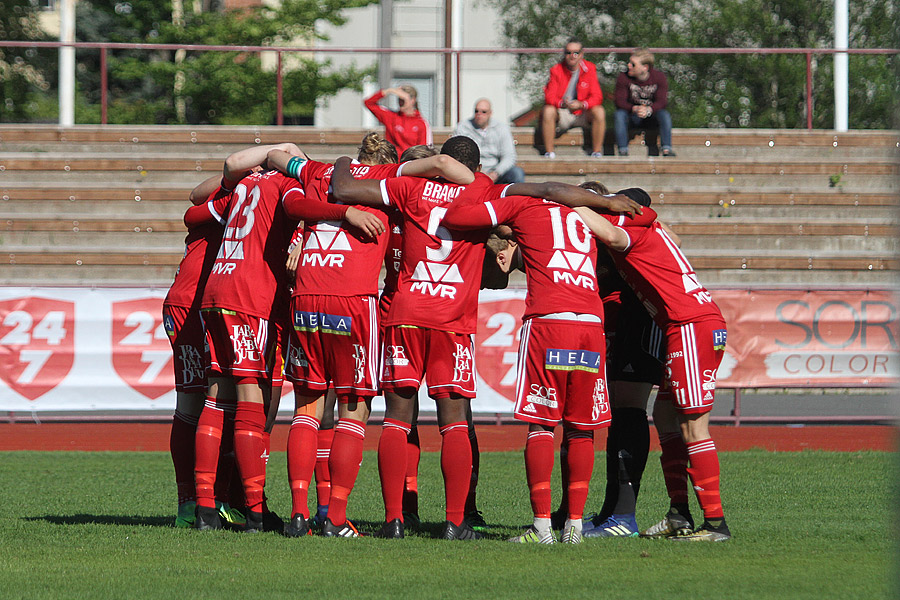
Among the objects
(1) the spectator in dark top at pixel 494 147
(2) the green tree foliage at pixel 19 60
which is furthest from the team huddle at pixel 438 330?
(2) the green tree foliage at pixel 19 60

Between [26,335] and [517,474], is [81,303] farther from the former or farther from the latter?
[517,474]

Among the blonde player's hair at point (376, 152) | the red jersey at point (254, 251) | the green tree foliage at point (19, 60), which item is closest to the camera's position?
the red jersey at point (254, 251)

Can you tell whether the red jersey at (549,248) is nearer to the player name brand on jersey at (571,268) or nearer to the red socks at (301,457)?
the player name brand on jersey at (571,268)

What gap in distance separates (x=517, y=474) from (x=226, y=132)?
37.5ft

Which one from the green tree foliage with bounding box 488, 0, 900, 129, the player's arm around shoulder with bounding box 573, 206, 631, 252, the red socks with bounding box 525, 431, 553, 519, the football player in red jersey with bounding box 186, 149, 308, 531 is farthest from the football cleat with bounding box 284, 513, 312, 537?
the green tree foliage with bounding box 488, 0, 900, 129

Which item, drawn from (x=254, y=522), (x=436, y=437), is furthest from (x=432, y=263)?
(x=436, y=437)

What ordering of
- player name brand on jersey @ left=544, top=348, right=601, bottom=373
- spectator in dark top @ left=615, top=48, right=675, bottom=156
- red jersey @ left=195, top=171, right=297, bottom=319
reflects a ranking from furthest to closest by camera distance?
1. spectator in dark top @ left=615, top=48, right=675, bottom=156
2. red jersey @ left=195, top=171, right=297, bottom=319
3. player name brand on jersey @ left=544, top=348, right=601, bottom=373

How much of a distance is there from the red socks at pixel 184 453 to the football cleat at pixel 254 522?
1.88ft

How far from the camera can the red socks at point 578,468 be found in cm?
591

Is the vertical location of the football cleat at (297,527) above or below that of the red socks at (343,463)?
below

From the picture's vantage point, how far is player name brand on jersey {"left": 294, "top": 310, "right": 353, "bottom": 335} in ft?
19.6

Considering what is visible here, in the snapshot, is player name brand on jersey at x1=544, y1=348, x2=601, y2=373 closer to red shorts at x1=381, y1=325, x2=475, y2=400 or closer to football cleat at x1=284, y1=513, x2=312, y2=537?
red shorts at x1=381, y1=325, x2=475, y2=400

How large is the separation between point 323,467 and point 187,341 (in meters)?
1.10

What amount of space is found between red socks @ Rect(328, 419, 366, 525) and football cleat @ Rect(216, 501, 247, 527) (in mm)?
811
